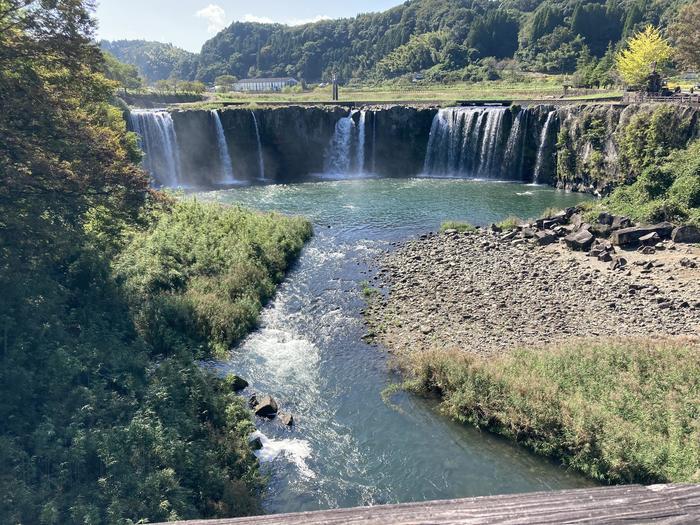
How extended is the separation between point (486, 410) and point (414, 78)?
112455 millimetres

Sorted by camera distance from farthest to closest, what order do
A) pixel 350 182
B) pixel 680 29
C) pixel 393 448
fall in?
1. pixel 350 182
2. pixel 680 29
3. pixel 393 448

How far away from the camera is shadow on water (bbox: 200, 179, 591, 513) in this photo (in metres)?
11.1

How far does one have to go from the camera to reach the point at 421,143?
4741cm

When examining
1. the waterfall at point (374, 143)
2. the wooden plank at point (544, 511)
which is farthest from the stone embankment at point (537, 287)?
the waterfall at point (374, 143)

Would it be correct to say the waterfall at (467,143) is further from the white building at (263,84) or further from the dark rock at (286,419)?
the white building at (263,84)

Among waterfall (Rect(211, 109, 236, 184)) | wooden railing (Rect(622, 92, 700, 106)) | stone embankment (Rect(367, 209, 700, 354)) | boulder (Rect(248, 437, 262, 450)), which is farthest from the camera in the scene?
waterfall (Rect(211, 109, 236, 184))

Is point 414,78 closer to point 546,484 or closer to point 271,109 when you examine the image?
point 271,109

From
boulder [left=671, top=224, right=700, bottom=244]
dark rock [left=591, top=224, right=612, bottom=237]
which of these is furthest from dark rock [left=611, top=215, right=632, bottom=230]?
boulder [left=671, top=224, right=700, bottom=244]

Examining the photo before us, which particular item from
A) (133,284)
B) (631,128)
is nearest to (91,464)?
(133,284)

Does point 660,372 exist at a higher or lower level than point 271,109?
lower

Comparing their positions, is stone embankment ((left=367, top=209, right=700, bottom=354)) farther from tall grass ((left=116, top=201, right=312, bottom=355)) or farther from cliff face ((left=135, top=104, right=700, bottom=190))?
cliff face ((left=135, top=104, right=700, bottom=190))

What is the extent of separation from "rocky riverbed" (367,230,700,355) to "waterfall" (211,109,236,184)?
85.6ft

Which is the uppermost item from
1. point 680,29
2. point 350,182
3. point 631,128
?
point 680,29

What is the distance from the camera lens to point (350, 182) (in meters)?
45.2
